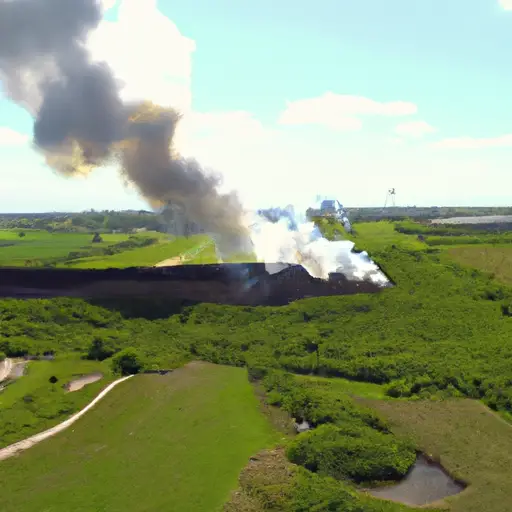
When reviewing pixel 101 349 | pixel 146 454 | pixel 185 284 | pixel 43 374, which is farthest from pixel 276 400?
pixel 185 284

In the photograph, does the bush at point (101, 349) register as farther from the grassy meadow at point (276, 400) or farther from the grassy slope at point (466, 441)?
the grassy slope at point (466, 441)

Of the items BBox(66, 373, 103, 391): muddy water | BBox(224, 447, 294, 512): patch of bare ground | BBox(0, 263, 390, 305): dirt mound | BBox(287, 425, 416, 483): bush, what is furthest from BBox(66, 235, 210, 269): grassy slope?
BBox(224, 447, 294, 512): patch of bare ground

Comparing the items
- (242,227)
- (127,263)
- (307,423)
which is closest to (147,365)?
(307,423)

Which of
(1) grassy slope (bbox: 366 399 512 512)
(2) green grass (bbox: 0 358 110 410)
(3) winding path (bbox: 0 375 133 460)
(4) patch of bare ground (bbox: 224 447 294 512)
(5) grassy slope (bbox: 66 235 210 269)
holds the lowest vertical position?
(1) grassy slope (bbox: 366 399 512 512)

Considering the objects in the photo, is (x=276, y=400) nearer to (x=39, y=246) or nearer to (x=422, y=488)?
(x=422, y=488)

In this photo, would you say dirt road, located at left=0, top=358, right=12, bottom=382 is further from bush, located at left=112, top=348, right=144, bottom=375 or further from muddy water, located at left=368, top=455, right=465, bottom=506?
muddy water, located at left=368, top=455, right=465, bottom=506
